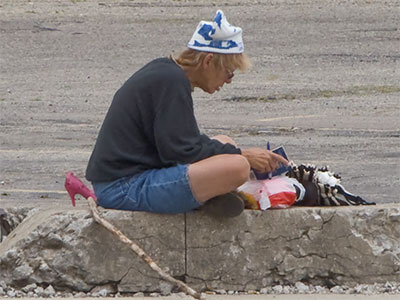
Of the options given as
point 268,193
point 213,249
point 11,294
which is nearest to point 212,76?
point 268,193

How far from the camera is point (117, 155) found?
556 cm

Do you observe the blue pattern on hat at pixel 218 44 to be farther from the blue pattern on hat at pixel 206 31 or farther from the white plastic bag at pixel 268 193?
the white plastic bag at pixel 268 193

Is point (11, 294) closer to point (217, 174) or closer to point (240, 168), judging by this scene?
point (217, 174)

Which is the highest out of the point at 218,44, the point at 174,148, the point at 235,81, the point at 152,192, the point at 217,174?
the point at 218,44

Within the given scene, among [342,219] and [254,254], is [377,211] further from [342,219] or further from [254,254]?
[254,254]

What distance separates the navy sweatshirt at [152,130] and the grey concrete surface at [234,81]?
300 centimetres

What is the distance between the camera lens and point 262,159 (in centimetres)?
563

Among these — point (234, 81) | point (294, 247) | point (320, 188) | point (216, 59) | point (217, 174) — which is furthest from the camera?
point (234, 81)

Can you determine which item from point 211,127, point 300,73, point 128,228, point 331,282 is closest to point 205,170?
point 128,228

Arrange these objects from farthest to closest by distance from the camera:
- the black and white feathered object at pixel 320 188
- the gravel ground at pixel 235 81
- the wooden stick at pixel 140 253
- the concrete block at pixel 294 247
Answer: the gravel ground at pixel 235 81 → the black and white feathered object at pixel 320 188 → the concrete block at pixel 294 247 → the wooden stick at pixel 140 253

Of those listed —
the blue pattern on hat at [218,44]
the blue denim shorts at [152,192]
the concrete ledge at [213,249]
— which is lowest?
the concrete ledge at [213,249]

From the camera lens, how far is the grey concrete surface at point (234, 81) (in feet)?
33.4

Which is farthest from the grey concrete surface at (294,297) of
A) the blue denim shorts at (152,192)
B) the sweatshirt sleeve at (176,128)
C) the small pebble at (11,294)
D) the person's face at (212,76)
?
the person's face at (212,76)

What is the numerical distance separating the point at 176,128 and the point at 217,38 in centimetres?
50
